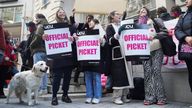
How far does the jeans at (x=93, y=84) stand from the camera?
699 cm

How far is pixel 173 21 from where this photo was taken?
701cm

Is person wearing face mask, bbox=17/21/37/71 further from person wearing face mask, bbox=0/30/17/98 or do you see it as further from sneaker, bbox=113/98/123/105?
sneaker, bbox=113/98/123/105

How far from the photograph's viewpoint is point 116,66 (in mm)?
7004

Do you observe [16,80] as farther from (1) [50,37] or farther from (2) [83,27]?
(2) [83,27]

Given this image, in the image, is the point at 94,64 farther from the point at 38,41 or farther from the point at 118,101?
the point at 38,41

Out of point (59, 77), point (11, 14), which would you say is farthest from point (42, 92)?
point (11, 14)

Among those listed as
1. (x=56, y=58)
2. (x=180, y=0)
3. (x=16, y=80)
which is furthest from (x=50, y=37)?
(x=180, y=0)

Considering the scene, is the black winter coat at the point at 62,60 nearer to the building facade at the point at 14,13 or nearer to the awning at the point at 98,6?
the awning at the point at 98,6

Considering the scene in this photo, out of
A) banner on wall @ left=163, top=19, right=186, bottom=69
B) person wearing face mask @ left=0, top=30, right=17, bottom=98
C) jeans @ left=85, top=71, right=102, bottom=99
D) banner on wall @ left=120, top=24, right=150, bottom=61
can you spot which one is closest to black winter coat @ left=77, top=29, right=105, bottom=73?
jeans @ left=85, top=71, right=102, bottom=99

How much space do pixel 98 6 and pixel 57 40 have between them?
4.89m

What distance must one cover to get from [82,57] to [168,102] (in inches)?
83.5

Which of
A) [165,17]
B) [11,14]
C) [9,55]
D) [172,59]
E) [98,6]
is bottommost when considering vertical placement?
[172,59]

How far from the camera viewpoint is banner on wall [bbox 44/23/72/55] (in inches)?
273

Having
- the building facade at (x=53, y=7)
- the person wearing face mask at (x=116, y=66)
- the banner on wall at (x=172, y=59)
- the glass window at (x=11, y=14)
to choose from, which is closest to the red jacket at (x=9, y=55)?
the person wearing face mask at (x=116, y=66)
